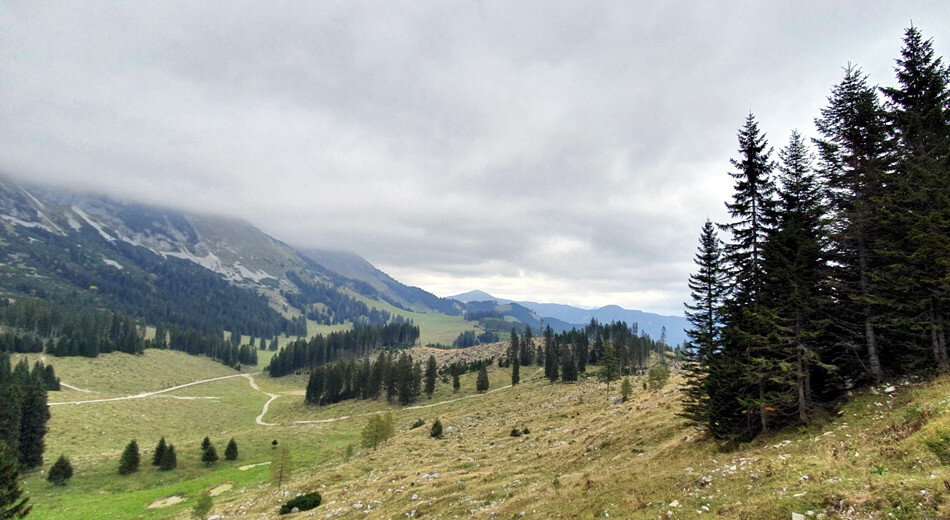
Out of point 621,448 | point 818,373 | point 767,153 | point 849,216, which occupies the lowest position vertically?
point 621,448

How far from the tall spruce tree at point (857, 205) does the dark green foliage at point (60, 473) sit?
288ft

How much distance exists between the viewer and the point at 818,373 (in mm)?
24312

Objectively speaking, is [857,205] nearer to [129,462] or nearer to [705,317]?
[705,317]

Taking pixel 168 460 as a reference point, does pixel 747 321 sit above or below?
above

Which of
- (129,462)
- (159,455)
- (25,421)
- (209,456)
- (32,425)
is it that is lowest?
(209,456)

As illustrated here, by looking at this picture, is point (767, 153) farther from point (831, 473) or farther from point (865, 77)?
point (831, 473)

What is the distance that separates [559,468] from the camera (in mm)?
28984

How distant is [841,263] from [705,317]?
364 inches

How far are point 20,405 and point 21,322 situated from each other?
560ft

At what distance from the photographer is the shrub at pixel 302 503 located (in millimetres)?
31359

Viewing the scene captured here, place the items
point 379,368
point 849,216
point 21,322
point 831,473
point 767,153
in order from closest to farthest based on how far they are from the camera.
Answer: point 831,473
point 849,216
point 767,153
point 379,368
point 21,322

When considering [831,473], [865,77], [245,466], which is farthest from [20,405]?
[865,77]

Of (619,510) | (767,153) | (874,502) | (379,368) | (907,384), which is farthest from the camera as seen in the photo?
(379,368)

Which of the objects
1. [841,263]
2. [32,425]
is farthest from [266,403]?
[841,263]
